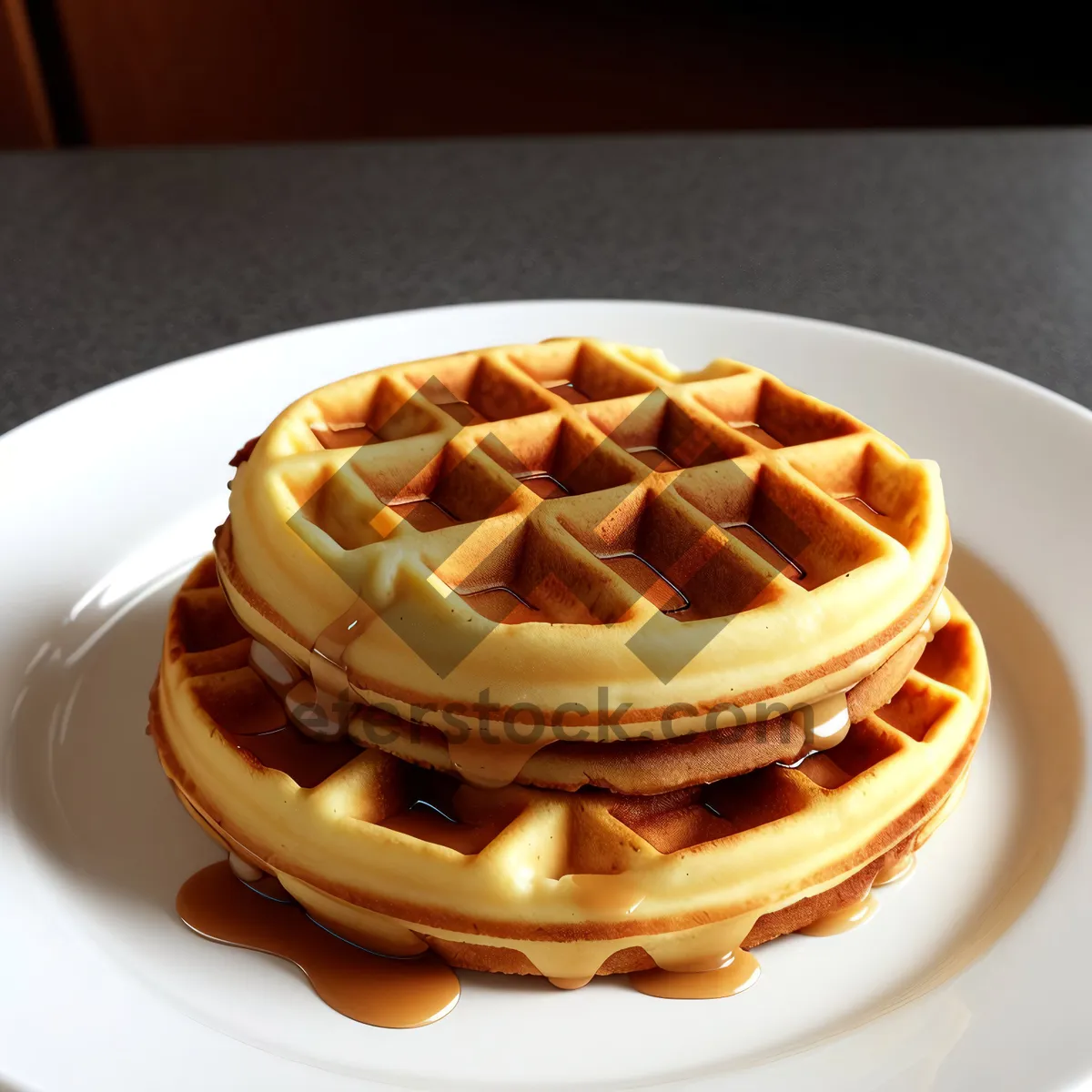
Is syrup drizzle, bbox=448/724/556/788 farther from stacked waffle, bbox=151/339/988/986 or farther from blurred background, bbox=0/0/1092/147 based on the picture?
blurred background, bbox=0/0/1092/147

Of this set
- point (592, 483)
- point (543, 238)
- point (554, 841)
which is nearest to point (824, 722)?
point (554, 841)

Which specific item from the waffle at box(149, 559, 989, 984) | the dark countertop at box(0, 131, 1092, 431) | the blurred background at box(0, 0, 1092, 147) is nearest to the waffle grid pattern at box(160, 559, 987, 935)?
the waffle at box(149, 559, 989, 984)

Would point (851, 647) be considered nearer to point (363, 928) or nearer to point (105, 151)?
point (363, 928)

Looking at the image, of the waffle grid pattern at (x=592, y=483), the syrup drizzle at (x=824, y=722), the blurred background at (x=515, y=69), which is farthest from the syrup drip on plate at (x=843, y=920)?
the blurred background at (x=515, y=69)

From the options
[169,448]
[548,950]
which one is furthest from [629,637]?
[169,448]

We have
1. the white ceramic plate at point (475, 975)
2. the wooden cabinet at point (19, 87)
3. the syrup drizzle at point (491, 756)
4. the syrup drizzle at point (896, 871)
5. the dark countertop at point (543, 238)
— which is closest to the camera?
the white ceramic plate at point (475, 975)

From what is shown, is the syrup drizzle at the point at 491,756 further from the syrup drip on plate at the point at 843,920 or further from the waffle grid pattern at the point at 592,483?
the syrup drip on plate at the point at 843,920

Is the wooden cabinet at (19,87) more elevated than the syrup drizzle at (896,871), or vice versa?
the wooden cabinet at (19,87)

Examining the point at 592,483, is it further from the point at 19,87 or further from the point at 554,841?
the point at 19,87

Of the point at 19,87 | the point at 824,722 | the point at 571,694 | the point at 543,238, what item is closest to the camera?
the point at 571,694
